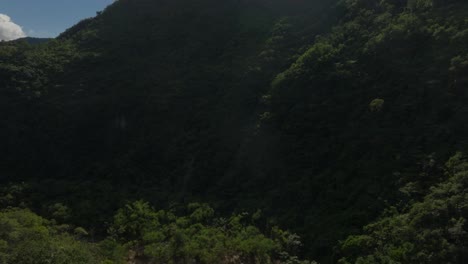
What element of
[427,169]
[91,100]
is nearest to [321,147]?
[427,169]

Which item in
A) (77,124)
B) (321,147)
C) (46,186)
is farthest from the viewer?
(77,124)

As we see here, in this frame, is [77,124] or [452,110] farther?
[77,124]

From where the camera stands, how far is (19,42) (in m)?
45.7

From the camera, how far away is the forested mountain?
60.8ft

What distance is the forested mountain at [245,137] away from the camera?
18.5 m

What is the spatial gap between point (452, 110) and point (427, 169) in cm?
→ 421

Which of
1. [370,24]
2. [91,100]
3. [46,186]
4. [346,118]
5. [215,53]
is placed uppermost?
[370,24]

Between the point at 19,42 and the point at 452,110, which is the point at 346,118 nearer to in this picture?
the point at 452,110

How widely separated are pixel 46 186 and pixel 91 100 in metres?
10.2

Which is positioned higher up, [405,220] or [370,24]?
[370,24]

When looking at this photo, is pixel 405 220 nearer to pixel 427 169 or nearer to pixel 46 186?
pixel 427 169

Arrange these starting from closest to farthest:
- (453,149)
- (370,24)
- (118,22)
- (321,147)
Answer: (453,149)
(321,147)
(370,24)
(118,22)

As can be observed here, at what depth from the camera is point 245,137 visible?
29750 millimetres

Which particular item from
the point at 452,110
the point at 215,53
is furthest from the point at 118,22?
the point at 452,110
